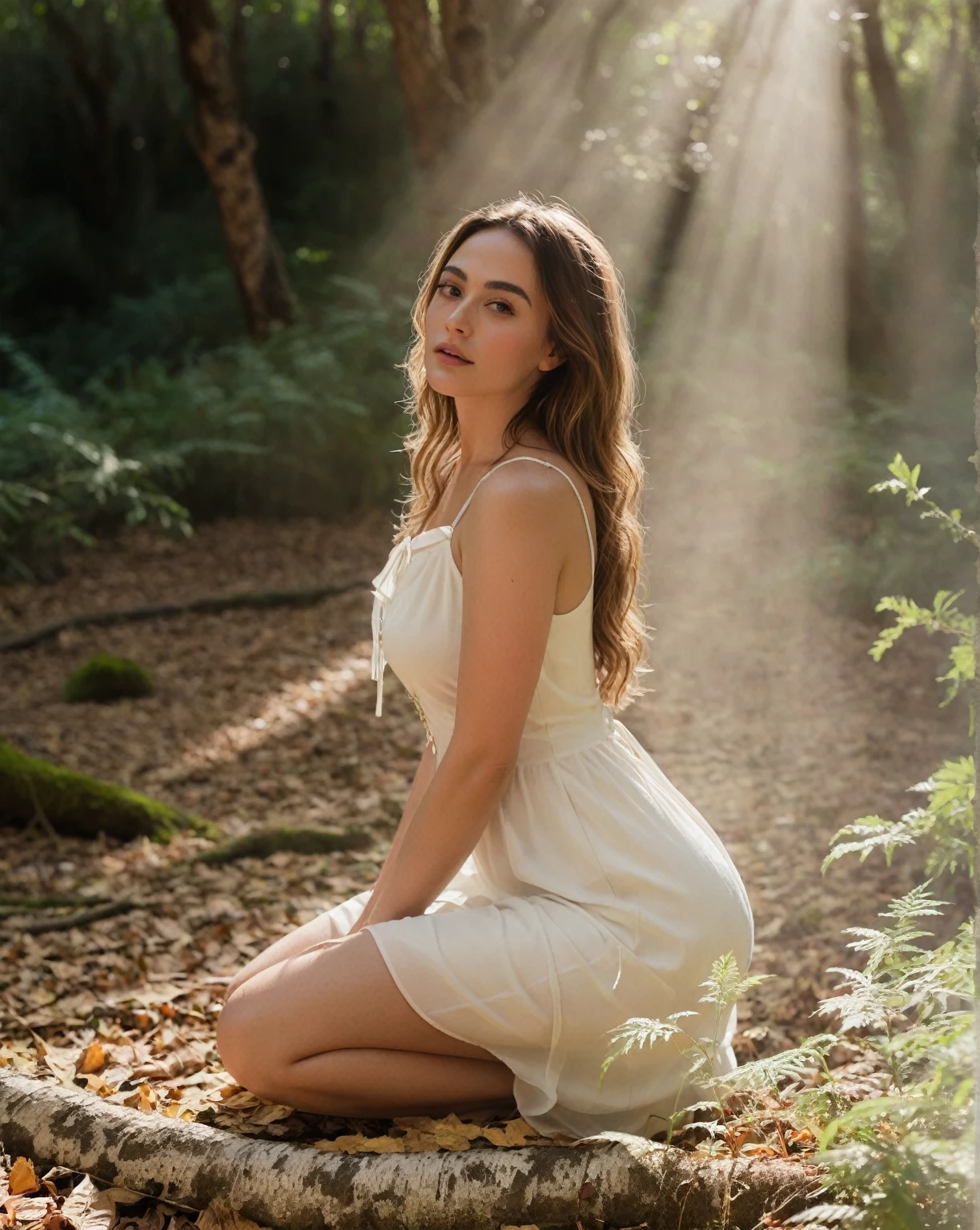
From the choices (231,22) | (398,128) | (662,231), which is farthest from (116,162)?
(662,231)

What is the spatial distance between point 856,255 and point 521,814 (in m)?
11.0

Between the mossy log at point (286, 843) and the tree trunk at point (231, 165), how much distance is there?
769cm

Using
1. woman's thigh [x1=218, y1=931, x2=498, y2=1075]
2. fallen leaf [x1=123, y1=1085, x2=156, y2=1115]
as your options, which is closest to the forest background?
fallen leaf [x1=123, y1=1085, x2=156, y2=1115]

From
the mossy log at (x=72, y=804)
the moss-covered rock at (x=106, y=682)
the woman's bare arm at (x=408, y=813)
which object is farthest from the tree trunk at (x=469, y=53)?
the woman's bare arm at (x=408, y=813)

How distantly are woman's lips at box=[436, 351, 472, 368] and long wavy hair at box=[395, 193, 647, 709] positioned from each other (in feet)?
0.62

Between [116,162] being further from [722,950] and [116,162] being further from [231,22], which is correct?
[722,950]

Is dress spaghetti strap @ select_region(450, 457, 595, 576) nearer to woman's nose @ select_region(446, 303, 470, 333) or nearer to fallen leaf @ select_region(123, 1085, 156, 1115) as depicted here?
woman's nose @ select_region(446, 303, 470, 333)

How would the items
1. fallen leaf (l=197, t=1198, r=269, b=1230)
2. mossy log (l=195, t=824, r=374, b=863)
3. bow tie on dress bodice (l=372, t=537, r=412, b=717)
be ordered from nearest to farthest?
fallen leaf (l=197, t=1198, r=269, b=1230)
bow tie on dress bodice (l=372, t=537, r=412, b=717)
mossy log (l=195, t=824, r=374, b=863)

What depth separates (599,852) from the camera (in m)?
2.74

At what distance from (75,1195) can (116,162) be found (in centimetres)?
1633

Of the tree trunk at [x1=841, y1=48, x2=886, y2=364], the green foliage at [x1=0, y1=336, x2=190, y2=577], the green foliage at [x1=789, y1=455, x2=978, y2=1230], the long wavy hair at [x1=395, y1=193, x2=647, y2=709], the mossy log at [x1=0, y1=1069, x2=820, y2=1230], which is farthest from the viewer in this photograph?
the tree trunk at [x1=841, y1=48, x2=886, y2=364]

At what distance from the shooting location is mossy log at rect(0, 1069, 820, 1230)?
2256 mm

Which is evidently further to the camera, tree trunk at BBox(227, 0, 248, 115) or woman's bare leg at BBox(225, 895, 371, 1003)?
tree trunk at BBox(227, 0, 248, 115)

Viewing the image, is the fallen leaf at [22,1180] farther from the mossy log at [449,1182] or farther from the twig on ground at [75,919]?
the twig on ground at [75,919]
